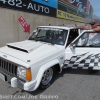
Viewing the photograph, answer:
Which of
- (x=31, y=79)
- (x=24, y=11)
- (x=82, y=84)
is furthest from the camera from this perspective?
(x=24, y=11)

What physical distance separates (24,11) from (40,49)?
494 centimetres

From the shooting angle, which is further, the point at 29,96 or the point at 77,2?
the point at 77,2

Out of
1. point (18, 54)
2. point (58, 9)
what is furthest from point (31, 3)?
point (18, 54)

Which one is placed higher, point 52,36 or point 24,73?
point 52,36

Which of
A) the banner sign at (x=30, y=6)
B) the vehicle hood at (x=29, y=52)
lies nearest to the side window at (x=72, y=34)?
the vehicle hood at (x=29, y=52)

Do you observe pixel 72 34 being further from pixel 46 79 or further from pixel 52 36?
pixel 46 79

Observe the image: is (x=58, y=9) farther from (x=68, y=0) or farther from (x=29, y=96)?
(x=29, y=96)

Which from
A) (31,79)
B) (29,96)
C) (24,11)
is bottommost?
(29,96)

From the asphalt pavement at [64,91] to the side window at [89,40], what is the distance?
→ 3.69ft

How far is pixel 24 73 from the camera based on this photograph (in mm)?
2506

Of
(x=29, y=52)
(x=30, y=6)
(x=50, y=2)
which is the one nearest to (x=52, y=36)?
(x=29, y=52)

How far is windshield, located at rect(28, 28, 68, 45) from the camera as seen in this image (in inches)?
142

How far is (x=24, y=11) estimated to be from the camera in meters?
7.18

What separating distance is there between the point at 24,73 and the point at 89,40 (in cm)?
231
